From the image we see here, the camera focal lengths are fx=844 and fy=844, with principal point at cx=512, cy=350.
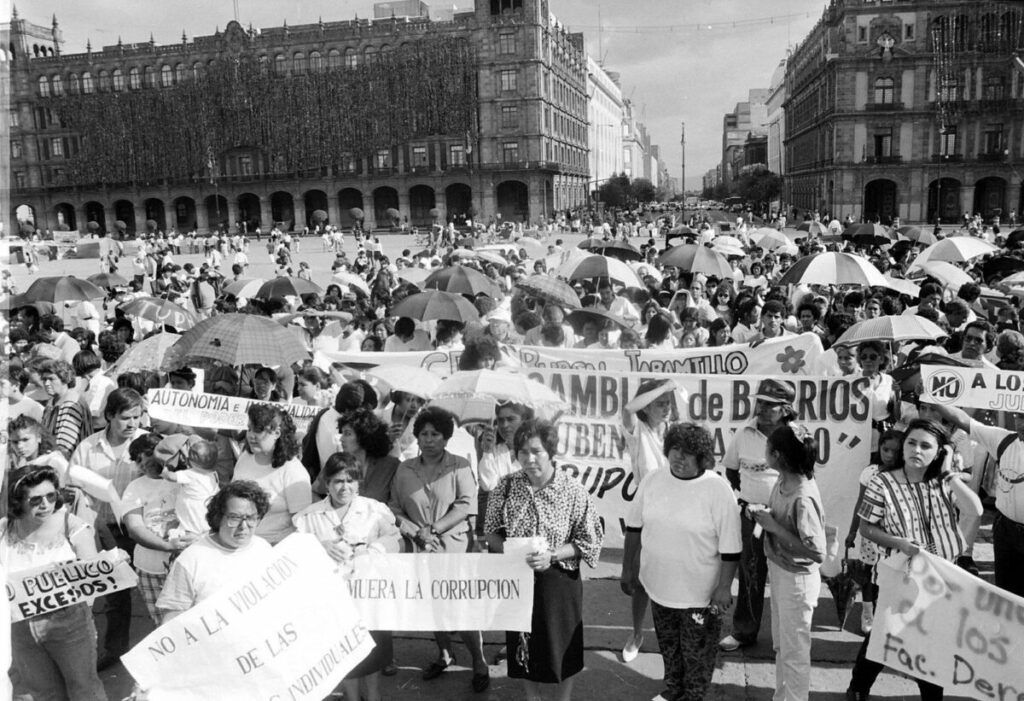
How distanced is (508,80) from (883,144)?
93.5 ft

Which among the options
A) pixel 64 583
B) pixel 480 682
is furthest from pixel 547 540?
pixel 64 583

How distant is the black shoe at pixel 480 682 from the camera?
502 centimetres

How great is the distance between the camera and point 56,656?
433 cm

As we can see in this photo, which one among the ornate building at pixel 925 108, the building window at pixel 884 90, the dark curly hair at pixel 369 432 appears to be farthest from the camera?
the building window at pixel 884 90

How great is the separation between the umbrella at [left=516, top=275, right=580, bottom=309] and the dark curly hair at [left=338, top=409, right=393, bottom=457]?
234 inches

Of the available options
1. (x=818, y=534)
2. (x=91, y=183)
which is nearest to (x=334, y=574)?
(x=818, y=534)

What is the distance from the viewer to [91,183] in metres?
78.0

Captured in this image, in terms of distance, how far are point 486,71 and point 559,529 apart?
66.0 m

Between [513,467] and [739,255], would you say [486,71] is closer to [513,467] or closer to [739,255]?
[739,255]

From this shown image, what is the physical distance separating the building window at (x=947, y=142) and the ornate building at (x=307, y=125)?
28.8 metres

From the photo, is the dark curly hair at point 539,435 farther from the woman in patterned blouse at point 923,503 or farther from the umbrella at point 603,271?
the umbrella at point 603,271

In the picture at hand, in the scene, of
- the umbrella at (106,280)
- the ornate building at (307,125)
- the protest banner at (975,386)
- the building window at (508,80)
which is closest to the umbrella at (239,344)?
the protest banner at (975,386)

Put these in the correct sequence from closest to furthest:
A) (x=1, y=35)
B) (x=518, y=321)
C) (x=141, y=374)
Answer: (x=1, y=35) → (x=141, y=374) → (x=518, y=321)

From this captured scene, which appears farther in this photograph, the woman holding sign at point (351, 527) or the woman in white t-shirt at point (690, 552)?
the woman holding sign at point (351, 527)
